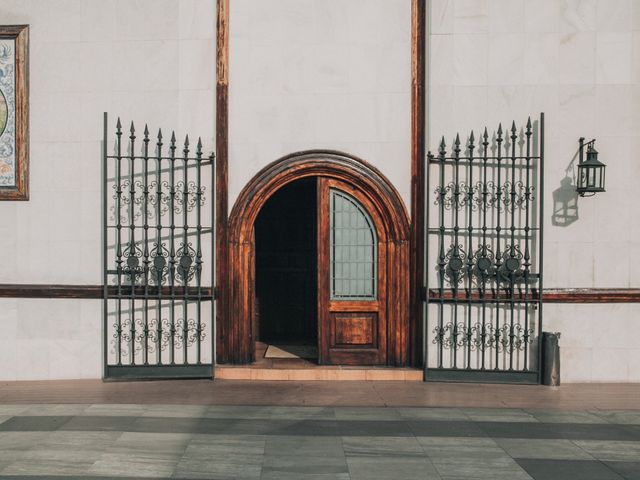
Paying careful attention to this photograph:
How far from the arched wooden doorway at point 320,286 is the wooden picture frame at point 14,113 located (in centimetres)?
275

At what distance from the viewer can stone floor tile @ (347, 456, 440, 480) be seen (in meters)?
5.74

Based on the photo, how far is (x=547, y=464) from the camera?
608cm

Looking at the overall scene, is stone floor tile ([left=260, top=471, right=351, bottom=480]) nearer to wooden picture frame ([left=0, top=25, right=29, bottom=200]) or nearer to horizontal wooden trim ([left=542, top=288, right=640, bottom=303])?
horizontal wooden trim ([left=542, top=288, right=640, bottom=303])

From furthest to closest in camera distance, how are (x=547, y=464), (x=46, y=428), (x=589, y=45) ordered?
(x=589, y=45), (x=46, y=428), (x=547, y=464)

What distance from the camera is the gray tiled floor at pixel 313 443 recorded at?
19.2ft

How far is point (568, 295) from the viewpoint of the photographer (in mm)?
9422

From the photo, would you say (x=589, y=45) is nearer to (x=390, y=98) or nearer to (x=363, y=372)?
(x=390, y=98)

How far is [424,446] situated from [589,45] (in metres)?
5.68

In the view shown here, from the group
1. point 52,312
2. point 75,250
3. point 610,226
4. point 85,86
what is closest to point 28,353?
point 52,312

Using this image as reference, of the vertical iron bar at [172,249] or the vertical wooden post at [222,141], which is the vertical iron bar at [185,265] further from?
the vertical wooden post at [222,141]

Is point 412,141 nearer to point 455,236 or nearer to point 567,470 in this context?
point 455,236

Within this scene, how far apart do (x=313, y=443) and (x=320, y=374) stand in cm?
289

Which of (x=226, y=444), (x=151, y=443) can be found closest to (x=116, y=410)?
(x=151, y=443)

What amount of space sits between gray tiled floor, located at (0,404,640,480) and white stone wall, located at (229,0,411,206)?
3.25 metres
